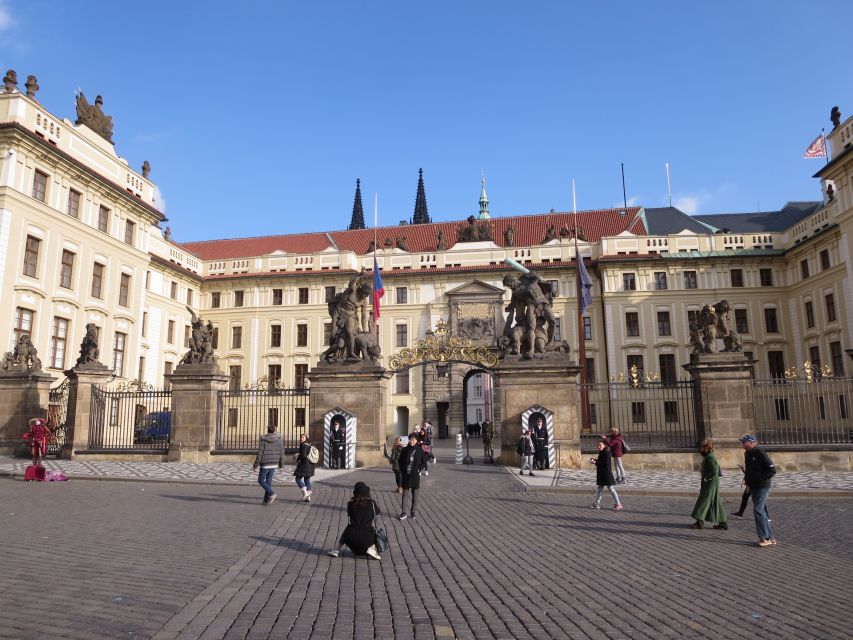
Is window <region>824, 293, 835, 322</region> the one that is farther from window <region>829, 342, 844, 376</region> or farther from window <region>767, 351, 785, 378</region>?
window <region>767, 351, 785, 378</region>

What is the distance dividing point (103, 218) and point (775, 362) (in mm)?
44091

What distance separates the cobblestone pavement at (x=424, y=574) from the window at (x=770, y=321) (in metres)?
35.2

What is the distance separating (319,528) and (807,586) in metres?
6.41

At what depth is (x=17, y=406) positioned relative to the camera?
21.3 metres

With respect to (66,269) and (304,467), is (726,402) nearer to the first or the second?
(304,467)

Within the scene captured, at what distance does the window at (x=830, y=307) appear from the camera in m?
36.5

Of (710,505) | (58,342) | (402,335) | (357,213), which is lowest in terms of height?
(710,505)

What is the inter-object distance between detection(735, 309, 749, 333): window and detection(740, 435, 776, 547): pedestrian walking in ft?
125

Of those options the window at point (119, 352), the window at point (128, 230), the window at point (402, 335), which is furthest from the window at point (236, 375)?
the window at point (128, 230)

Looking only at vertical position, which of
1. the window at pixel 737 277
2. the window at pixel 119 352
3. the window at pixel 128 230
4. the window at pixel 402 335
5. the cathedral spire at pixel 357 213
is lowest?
the window at pixel 119 352

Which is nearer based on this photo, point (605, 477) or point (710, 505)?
point (710, 505)

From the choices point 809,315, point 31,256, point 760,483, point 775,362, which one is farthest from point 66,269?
point 809,315

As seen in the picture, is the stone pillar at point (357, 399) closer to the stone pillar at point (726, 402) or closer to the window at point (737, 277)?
the stone pillar at point (726, 402)

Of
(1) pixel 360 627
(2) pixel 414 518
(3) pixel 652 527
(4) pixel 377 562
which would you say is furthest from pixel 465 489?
(1) pixel 360 627
